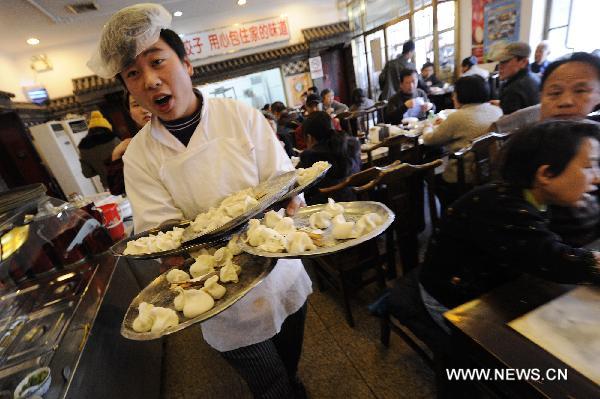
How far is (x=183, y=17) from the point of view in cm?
976

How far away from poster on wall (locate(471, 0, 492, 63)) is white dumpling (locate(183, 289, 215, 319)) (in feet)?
31.3

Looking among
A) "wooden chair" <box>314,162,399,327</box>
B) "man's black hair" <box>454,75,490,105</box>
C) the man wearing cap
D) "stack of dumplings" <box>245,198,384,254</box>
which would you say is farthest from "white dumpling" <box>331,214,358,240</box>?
the man wearing cap

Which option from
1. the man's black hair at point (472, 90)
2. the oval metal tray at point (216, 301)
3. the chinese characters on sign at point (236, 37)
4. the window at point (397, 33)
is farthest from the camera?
the chinese characters on sign at point (236, 37)

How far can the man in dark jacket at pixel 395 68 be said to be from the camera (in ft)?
24.1

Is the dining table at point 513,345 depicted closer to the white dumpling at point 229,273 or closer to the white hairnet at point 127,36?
the white dumpling at point 229,273

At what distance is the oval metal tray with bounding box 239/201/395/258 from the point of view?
38.3 inches

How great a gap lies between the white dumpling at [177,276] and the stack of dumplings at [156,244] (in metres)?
0.11

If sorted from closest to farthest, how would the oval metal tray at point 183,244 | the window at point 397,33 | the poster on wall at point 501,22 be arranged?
the oval metal tray at point 183,244 < the poster on wall at point 501,22 < the window at point 397,33

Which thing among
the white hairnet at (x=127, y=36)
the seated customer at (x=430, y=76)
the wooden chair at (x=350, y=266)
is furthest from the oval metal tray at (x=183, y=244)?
the seated customer at (x=430, y=76)

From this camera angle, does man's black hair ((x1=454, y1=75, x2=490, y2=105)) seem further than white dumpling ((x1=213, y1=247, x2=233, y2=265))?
Yes

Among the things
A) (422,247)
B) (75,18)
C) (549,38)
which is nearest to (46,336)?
(422,247)

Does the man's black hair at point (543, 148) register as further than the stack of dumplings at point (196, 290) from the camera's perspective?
Yes

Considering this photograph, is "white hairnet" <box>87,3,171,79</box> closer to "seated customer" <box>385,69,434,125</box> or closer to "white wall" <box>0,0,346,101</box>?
"seated customer" <box>385,69,434,125</box>

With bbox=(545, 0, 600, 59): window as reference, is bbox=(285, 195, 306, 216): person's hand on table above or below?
below
